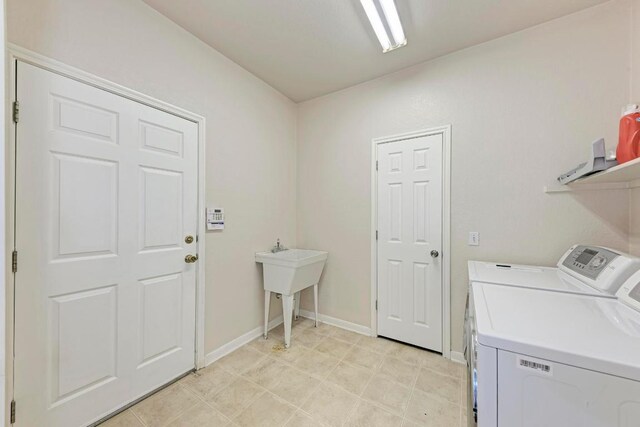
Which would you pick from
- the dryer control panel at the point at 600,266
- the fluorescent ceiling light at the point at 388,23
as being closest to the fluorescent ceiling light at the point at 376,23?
the fluorescent ceiling light at the point at 388,23

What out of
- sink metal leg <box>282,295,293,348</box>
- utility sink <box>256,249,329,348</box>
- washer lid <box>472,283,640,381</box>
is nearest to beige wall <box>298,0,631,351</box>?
utility sink <box>256,249,329,348</box>

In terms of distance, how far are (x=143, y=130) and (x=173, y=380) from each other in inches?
73.7

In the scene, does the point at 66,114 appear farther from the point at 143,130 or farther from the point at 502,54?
the point at 502,54

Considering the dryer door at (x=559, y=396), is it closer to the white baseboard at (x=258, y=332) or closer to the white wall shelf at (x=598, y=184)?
the white wall shelf at (x=598, y=184)

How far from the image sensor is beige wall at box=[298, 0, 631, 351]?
1.73 meters

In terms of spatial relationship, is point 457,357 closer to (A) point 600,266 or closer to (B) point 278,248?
(A) point 600,266

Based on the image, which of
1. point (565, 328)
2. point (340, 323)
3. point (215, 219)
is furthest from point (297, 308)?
point (565, 328)

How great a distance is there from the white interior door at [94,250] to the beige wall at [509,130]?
5.68 feet

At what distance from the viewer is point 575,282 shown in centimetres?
141

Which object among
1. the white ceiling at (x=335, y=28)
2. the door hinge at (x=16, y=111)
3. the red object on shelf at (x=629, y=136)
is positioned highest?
the white ceiling at (x=335, y=28)

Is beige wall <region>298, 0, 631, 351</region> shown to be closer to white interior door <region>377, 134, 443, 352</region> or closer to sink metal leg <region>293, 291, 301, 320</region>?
white interior door <region>377, 134, 443, 352</region>

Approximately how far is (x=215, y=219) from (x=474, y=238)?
89.2 inches

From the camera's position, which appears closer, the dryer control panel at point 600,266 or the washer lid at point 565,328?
the washer lid at point 565,328

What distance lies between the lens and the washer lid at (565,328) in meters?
0.71
